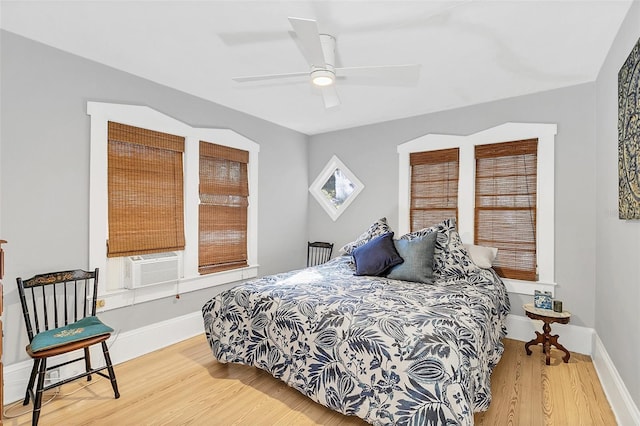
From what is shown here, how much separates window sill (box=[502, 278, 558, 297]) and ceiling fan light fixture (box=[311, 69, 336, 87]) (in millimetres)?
2775

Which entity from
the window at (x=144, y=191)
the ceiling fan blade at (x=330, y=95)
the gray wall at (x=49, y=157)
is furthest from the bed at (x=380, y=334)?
the ceiling fan blade at (x=330, y=95)

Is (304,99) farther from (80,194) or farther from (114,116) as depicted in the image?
(80,194)

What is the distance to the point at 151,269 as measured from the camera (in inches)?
116

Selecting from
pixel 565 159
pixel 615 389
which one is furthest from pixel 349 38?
pixel 615 389

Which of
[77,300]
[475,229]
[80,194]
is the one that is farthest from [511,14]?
[77,300]

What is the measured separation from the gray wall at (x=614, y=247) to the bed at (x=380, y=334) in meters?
0.73

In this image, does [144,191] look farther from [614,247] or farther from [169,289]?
[614,247]

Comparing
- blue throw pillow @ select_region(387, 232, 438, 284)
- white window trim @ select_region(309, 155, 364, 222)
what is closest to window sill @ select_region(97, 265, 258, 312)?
white window trim @ select_region(309, 155, 364, 222)

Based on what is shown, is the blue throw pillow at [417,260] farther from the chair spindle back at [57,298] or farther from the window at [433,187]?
the chair spindle back at [57,298]

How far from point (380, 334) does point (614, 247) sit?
1869mm

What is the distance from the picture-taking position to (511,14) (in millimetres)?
1987

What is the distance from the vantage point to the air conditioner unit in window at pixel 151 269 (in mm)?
2855

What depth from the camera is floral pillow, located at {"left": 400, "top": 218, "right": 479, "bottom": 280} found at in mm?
2973

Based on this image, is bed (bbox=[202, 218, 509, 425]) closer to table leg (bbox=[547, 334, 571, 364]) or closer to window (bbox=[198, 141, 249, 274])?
table leg (bbox=[547, 334, 571, 364])
